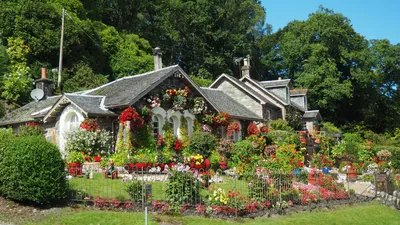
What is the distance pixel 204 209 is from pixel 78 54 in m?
30.6

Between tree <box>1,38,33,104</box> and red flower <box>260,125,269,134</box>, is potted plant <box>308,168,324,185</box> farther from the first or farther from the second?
tree <box>1,38,33,104</box>

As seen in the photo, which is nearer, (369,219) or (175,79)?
(369,219)

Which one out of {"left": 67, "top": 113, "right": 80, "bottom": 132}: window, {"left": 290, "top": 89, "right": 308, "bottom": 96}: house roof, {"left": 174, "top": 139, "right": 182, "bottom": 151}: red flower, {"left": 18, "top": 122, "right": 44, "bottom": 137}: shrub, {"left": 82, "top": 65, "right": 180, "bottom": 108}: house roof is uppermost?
{"left": 290, "top": 89, "right": 308, "bottom": 96}: house roof

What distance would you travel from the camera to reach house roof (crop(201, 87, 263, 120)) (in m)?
31.1

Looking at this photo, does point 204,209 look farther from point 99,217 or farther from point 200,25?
point 200,25

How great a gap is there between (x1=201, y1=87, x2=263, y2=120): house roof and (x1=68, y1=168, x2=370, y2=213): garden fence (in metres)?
12.4

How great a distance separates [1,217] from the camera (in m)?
13.4

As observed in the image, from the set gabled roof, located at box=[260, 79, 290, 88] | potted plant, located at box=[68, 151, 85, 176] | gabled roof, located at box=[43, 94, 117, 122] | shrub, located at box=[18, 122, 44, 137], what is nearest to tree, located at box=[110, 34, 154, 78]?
gabled roof, located at box=[260, 79, 290, 88]

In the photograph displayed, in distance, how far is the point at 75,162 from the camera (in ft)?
A: 67.1

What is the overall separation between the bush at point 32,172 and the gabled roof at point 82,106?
823cm

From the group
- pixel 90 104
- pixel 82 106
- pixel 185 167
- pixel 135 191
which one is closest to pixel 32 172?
pixel 135 191

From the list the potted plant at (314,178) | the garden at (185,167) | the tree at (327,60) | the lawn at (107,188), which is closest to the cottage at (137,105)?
the garden at (185,167)

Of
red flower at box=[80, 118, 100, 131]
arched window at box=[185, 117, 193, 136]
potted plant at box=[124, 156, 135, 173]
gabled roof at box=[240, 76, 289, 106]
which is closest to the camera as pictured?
potted plant at box=[124, 156, 135, 173]

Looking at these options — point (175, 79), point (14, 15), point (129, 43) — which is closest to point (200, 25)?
point (129, 43)
